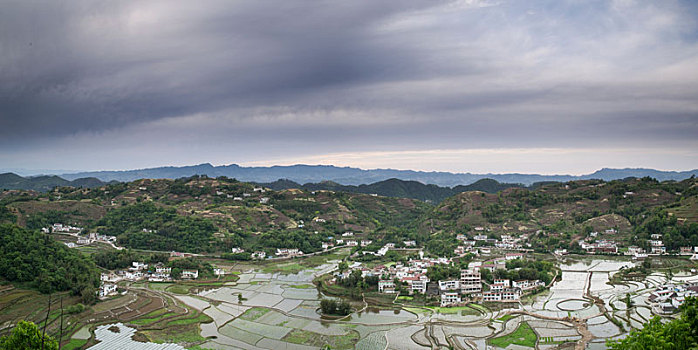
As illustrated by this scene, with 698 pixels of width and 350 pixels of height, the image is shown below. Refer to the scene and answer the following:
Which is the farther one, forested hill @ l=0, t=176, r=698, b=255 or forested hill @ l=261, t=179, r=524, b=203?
forested hill @ l=261, t=179, r=524, b=203

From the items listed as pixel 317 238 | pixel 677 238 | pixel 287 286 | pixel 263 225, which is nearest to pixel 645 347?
pixel 287 286

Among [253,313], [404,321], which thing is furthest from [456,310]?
[253,313]

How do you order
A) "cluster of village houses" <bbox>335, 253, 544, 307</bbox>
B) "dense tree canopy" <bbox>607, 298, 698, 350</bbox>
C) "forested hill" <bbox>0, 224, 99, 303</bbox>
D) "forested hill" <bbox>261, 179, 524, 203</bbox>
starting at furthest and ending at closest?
1. "forested hill" <bbox>261, 179, 524, 203</bbox>
2. "cluster of village houses" <bbox>335, 253, 544, 307</bbox>
3. "forested hill" <bbox>0, 224, 99, 303</bbox>
4. "dense tree canopy" <bbox>607, 298, 698, 350</bbox>

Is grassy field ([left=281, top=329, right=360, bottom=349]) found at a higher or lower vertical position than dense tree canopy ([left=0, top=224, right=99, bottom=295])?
lower

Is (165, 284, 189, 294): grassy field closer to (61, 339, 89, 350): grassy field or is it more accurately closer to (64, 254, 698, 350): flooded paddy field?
(64, 254, 698, 350): flooded paddy field

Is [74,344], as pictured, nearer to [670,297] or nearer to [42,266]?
[42,266]

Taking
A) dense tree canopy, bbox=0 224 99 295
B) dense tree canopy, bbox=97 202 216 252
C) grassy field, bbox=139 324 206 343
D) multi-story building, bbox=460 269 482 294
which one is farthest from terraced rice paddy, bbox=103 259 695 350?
dense tree canopy, bbox=97 202 216 252
